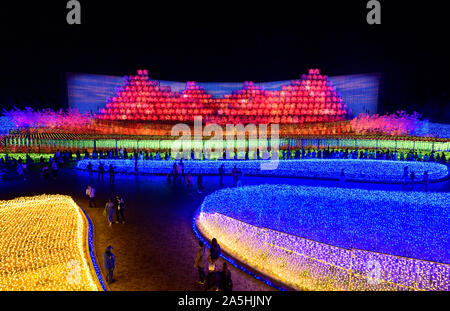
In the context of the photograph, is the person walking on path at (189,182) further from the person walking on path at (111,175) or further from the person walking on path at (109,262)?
the person walking on path at (109,262)

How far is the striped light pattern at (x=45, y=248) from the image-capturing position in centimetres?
624

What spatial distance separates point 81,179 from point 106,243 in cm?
965

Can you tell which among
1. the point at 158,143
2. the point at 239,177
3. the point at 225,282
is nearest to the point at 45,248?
the point at 225,282

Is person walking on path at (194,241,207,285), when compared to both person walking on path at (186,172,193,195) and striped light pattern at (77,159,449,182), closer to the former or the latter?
person walking on path at (186,172,193,195)

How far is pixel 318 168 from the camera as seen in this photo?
1872 cm

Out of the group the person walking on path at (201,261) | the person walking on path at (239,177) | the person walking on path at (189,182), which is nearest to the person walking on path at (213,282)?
the person walking on path at (201,261)

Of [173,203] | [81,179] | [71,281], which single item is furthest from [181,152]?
[71,281]

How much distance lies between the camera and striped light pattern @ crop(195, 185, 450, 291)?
18.4ft

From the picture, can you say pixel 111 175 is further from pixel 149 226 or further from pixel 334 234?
pixel 334 234

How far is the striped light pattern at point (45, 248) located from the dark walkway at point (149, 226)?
511 millimetres

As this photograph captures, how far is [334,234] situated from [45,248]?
23.5 feet

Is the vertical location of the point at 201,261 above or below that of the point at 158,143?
below

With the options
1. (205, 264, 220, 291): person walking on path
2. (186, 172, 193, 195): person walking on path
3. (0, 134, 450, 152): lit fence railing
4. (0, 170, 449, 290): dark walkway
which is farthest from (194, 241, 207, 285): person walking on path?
(0, 134, 450, 152): lit fence railing

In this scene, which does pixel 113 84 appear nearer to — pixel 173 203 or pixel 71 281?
pixel 173 203
